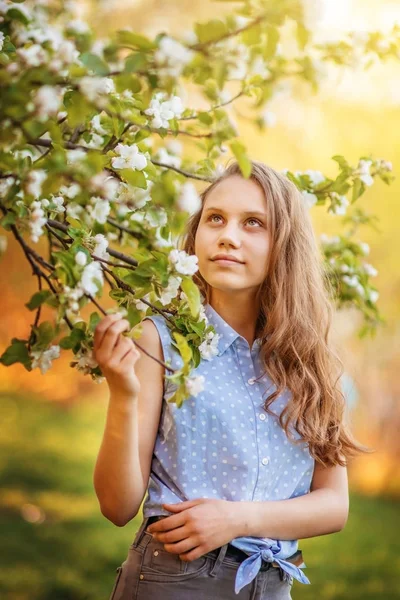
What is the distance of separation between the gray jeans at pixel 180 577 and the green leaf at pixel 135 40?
84 cm

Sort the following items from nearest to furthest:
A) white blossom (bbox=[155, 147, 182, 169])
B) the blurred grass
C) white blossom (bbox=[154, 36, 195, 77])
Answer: white blossom (bbox=[154, 36, 195, 77]), white blossom (bbox=[155, 147, 182, 169]), the blurred grass

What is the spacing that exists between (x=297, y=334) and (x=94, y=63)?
85cm

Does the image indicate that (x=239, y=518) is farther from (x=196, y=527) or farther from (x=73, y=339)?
(x=73, y=339)

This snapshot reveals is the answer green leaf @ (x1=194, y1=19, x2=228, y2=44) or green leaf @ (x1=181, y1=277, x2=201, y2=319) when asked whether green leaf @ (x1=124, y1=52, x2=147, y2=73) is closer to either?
green leaf @ (x1=194, y1=19, x2=228, y2=44)

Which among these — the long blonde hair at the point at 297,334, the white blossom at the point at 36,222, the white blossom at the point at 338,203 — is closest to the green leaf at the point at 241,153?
the white blossom at the point at 36,222

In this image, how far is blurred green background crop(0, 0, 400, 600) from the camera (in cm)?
408

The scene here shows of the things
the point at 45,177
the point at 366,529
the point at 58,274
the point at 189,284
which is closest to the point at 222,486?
the point at 189,284

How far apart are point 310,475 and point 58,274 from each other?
0.72 m

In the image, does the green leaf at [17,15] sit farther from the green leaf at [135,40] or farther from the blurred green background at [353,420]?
the blurred green background at [353,420]

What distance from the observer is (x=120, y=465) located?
1.21m

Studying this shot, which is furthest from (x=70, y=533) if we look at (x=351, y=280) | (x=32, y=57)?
(x=32, y=57)

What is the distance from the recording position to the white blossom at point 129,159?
1225mm

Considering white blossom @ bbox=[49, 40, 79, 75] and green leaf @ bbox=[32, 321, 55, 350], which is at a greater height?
white blossom @ bbox=[49, 40, 79, 75]

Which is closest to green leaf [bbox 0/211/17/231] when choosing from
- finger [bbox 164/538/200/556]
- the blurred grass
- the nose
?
the nose
